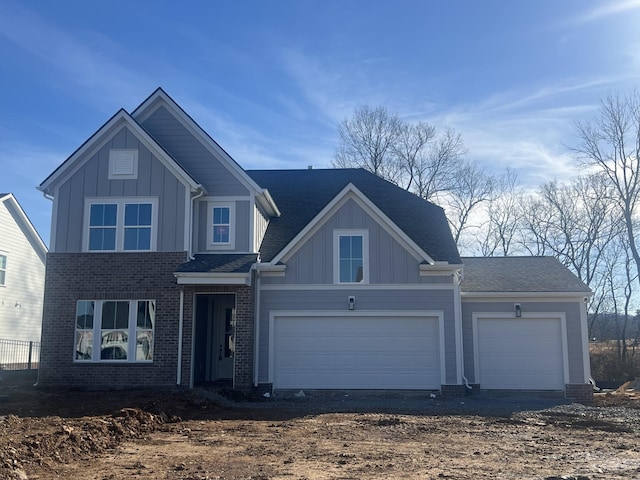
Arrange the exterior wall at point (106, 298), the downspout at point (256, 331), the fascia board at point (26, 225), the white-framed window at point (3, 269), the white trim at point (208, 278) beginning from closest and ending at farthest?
the white trim at point (208, 278), the exterior wall at point (106, 298), the downspout at point (256, 331), the white-framed window at point (3, 269), the fascia board at point (26, 225)

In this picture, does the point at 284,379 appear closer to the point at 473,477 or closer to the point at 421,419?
the point at 421,419

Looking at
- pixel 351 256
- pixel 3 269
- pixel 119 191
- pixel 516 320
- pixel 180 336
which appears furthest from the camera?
pixel 3 269

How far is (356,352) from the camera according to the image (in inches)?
721

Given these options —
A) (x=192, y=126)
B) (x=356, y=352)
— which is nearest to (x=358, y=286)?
(x=356, y=352)

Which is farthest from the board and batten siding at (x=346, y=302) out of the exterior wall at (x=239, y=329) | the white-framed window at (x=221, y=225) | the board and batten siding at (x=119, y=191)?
the board and batten siding at (x=119, y=191)

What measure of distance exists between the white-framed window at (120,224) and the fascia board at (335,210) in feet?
12.1

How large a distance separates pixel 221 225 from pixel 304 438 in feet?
29.3

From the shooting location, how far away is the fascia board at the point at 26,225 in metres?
29.1

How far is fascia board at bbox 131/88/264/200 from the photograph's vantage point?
18828 millimetres

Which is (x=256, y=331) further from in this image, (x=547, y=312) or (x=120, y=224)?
(x=547, y=312)

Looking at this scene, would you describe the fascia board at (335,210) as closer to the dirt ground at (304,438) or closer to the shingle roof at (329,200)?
the shingle roof at (329,200)

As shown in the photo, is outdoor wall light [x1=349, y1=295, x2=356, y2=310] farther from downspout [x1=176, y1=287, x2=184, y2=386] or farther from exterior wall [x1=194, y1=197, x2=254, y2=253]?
downspout [x1=176, y1=287, x2=184, y2=386]

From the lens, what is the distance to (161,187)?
18.1 meters

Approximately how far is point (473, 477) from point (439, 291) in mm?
10468
